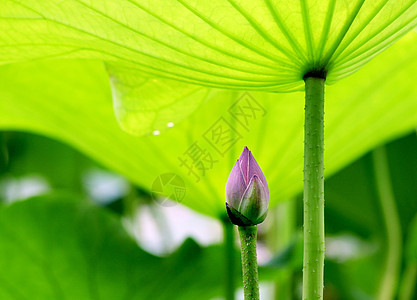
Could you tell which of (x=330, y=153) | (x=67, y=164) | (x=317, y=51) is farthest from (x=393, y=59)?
(x=67, y=164)

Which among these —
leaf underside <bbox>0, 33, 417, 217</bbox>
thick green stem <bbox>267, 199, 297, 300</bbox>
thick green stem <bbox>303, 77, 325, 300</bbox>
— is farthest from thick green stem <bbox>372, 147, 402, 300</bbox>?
thick green stem <bbox>303, 77, 325, 300</bbox>

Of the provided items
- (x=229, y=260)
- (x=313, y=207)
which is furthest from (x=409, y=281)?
(x=313, y=207)

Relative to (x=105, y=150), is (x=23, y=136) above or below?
above

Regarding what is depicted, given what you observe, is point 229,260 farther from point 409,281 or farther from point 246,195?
point 409,281

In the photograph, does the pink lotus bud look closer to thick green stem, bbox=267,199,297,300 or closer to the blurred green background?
the blurred green background

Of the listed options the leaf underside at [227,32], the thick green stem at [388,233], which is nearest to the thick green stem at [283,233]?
the thick green stem at [388,233]

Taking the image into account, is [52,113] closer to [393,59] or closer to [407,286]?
[393,59]
